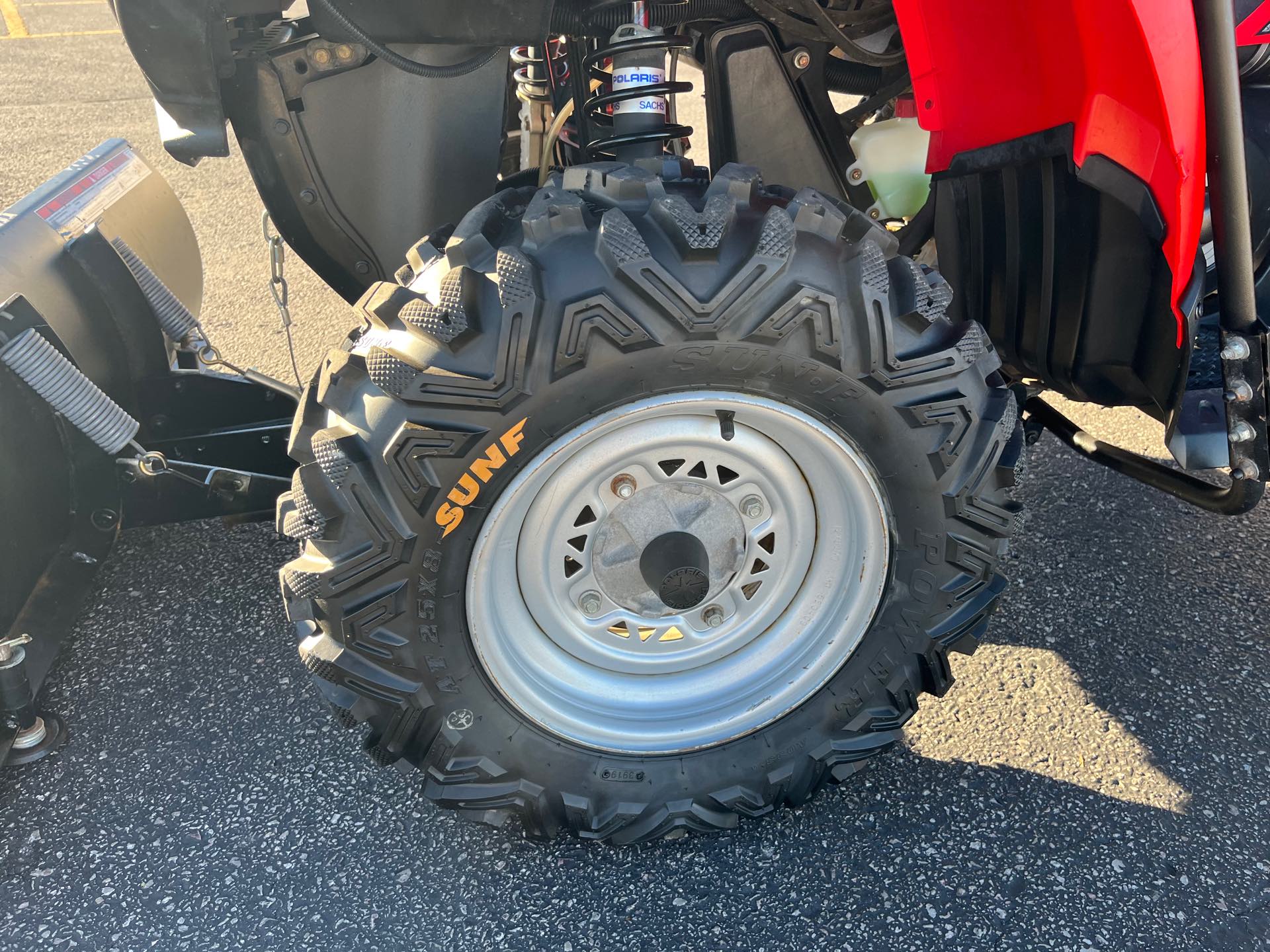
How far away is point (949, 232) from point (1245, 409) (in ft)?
2.35

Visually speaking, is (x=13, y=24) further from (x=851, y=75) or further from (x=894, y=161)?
(x=894, y=161)

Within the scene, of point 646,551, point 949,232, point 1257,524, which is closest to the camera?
point 646,551

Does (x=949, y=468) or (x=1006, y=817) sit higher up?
(x=949, y=468)

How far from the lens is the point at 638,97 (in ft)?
6.10

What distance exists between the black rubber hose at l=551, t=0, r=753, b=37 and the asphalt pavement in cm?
162

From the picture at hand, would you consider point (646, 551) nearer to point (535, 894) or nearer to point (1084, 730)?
point (535, 894)

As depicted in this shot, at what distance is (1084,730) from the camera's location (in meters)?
2.23

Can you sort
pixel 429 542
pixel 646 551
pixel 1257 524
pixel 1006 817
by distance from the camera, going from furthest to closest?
pixel 1257 524 < pixel 1006 817 < pixel 646 551 < pixel 429 542

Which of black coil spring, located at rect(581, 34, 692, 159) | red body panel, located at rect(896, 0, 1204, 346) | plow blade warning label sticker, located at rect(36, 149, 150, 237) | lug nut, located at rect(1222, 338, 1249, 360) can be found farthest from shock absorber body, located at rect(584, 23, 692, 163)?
plow blade warning label sticker, located at rect(36, 149, 150, 237)

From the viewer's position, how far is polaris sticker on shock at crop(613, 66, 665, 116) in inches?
73.1

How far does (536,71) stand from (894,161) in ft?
2.87

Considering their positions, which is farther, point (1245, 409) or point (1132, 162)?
point (1245, 409)

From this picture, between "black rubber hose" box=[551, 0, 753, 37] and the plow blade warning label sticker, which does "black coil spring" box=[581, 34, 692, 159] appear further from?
the plow blade warning label sticker

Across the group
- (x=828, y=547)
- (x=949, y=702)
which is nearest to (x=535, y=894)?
(x=828, y=547)
